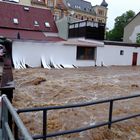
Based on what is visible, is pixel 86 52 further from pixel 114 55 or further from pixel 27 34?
pixel 27 34

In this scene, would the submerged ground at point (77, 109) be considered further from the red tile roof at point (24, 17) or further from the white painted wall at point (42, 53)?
the red tile roof at point (24, 17)

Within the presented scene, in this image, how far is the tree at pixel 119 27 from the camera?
48.0 metres

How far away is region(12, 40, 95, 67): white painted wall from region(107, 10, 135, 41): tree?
96.3 ft

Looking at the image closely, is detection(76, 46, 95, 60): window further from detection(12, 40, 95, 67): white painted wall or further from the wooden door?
the wooden door

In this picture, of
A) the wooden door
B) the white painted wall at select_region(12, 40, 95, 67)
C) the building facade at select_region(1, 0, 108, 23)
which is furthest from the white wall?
the building facade at select_region(1, 0, 108, 23)

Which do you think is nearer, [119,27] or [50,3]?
[50,3]

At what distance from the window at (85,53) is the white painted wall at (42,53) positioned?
46 centimetres

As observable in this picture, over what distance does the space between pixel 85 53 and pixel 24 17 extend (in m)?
8.91

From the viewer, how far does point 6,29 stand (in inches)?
901

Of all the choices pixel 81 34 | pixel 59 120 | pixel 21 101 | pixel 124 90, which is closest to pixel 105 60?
pixel 81 34

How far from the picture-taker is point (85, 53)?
67.3 feet

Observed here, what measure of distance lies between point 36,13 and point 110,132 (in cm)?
2358

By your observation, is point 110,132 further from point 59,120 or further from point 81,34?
point 81,34

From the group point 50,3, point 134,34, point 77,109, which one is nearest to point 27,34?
point 134,34
